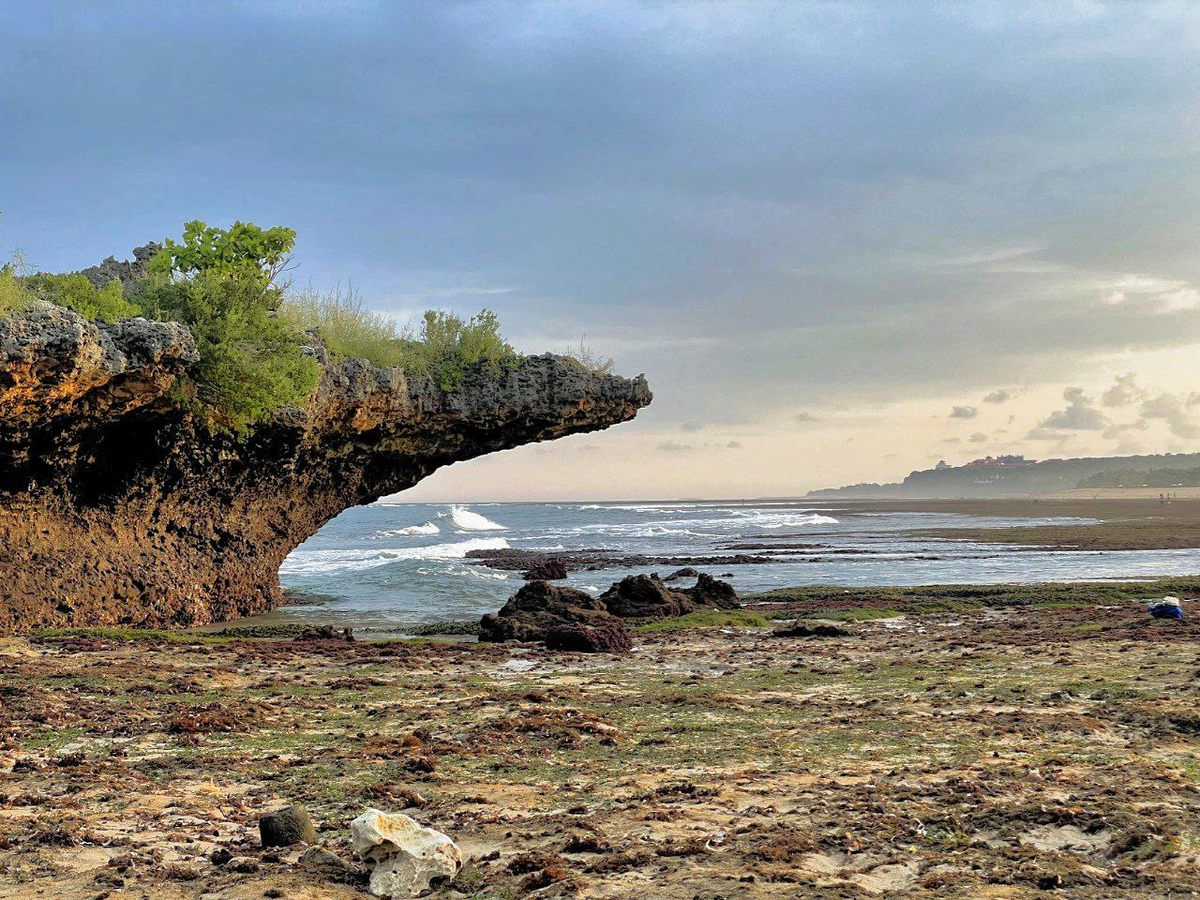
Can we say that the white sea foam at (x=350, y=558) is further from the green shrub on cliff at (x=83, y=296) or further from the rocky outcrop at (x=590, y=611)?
the green shrub on cliff at (x=83, y=296)

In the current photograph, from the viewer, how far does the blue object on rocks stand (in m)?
19.1

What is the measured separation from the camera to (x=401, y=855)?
5.49 m

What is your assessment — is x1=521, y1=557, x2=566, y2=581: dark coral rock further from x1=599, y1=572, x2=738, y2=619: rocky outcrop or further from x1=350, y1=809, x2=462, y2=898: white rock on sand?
x1=350, y1=809, x2=462, y2=898: white rock on sand

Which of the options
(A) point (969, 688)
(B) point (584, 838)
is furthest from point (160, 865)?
(A) point (969, 688)

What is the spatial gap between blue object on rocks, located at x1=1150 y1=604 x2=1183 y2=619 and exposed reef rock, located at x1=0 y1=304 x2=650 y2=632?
14178 millimetres

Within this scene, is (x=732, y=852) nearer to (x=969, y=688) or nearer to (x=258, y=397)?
(x=969, y=688)

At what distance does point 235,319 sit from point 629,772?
14839 mm

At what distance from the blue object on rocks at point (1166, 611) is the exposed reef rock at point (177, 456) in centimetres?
1418

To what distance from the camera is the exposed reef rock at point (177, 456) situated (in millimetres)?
16219

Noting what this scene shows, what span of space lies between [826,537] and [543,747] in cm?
6125

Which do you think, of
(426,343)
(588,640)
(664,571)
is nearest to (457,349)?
(426,343)

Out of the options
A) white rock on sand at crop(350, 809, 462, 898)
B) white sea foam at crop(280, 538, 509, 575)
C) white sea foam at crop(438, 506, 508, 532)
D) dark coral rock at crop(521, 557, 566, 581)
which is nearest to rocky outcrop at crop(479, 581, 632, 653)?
white rock on sand at crop(350, 809, 462, 898)

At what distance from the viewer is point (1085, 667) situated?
1344cm

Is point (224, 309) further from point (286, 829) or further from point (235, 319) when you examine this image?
point (286, 829)
